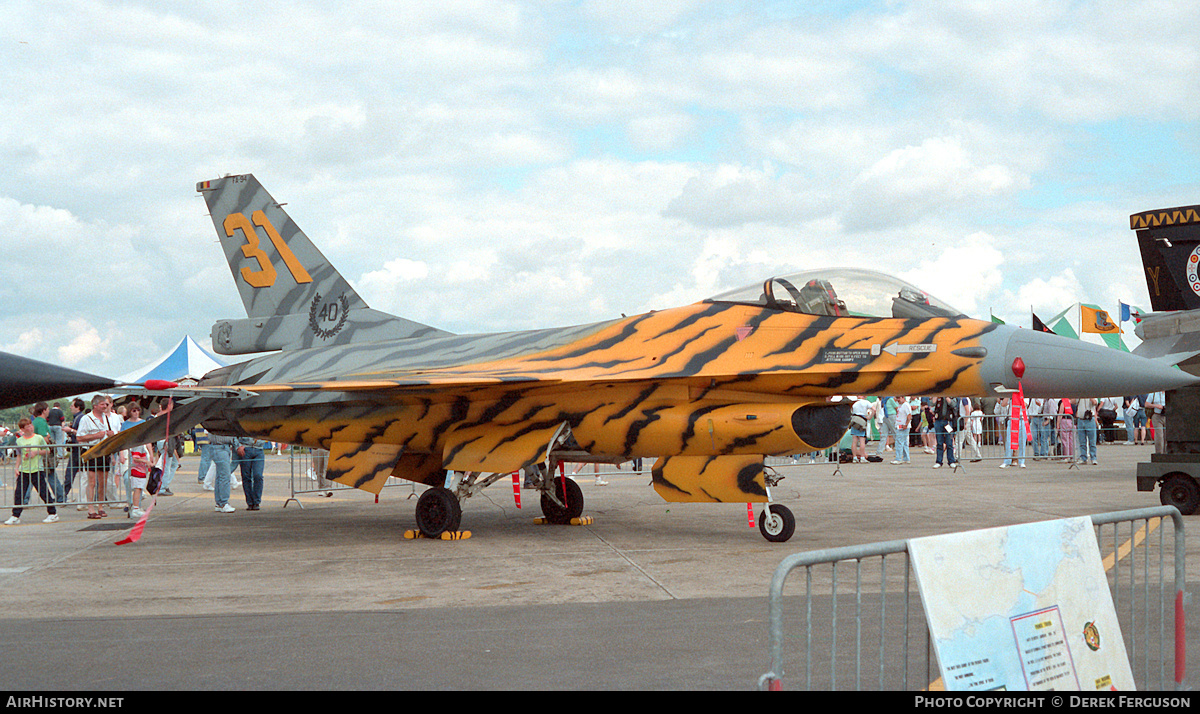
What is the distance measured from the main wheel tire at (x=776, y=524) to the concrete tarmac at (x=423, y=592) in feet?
0.47

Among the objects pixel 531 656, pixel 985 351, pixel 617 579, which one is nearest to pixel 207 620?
pixel 531 656

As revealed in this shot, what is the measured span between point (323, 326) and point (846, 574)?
797 cm

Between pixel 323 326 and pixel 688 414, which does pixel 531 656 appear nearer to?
pixel 688 414

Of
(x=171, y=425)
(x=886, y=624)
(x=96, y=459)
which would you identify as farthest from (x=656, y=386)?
(x=96, y=459)

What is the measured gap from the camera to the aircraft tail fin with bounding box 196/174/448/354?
13062mm

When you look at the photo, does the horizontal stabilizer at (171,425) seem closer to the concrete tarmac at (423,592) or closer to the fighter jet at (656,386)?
the fighter jet at (656,386)

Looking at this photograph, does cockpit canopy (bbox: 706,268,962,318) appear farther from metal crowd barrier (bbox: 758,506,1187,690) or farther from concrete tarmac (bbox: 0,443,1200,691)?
metal crowd barrier (bbox: 758,506,1187,690)

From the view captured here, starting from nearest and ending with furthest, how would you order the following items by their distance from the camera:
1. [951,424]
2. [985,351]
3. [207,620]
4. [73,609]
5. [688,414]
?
[207,620] < [73,609] < [985,351] < [688,414] < [951,424]

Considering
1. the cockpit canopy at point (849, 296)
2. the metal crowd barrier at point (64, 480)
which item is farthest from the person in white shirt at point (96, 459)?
the cockpit canopy at point (849, 296)

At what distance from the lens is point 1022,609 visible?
3389 mm

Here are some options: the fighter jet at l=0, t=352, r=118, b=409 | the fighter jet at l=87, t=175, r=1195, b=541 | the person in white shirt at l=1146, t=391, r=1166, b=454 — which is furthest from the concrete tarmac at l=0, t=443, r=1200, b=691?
the person in white shirt at l=1146, t=391, r=1166, b=454

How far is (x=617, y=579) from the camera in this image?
8.02 meters

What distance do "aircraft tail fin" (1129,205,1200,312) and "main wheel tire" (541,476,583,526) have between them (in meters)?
9.49

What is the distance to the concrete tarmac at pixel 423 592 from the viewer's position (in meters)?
5.20
